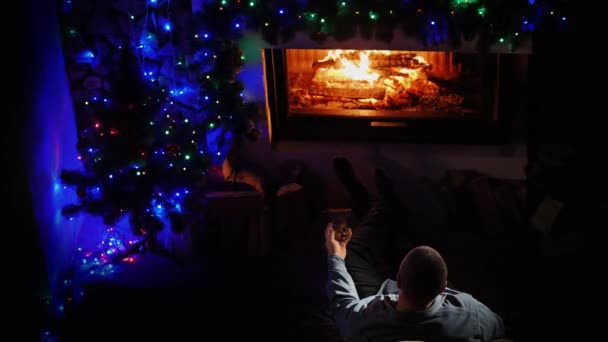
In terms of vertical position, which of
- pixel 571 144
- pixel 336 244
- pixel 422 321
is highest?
pixel 571 144

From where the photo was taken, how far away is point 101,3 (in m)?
3.51

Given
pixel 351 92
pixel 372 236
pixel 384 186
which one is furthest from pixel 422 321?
pixel 351 92

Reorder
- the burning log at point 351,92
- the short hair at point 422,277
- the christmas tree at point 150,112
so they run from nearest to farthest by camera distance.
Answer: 1. the short hair at point 422,277
2. the christmas tree at point 150,112
3. the burning log at point 351,92

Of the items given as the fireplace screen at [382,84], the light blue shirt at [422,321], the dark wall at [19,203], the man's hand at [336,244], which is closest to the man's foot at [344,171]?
the fireplace screen at [382,84]

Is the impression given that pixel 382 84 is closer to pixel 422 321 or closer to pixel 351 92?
pixel 351 92

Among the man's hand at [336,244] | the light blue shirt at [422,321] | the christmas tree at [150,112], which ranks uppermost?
the christmas tree at [150,112]

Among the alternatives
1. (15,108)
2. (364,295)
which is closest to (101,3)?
(15,108)

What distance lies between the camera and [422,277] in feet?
6.95

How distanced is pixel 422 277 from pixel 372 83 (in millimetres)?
2108

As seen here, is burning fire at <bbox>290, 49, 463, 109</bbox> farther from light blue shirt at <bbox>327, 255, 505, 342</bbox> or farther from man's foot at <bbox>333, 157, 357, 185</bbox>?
light blue shirt at <bbox>327, 255, 505, 342</bbox>

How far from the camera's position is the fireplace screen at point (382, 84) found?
12.7 feet

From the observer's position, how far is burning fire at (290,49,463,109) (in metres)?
3.91

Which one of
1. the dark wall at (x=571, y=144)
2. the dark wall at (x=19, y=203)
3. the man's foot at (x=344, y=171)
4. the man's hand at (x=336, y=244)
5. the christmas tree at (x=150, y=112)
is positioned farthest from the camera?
the man's foot at (x=344, y=171)

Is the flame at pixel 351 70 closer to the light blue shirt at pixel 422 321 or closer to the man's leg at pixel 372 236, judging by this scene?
the man's leg at pixel 372 236
